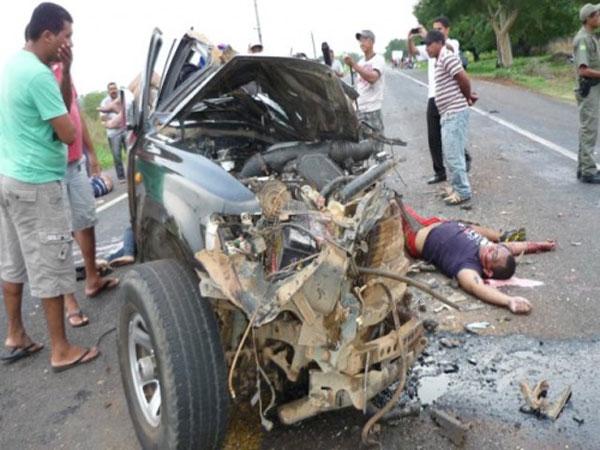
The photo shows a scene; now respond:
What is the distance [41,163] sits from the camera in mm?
3490

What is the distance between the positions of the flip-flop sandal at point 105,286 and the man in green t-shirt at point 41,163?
1139 millimetres

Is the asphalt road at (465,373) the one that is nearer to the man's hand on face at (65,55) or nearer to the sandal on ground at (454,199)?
the sandal on ground at (454,199)

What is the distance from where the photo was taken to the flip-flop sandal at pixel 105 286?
4.82 meters

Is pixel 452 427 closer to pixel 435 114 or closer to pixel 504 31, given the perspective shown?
pixel 435 114

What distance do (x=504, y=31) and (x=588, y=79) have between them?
30088 millimetres

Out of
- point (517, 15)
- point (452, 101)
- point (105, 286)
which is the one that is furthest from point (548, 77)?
point (105, 286)

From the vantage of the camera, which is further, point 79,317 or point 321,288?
point 79,317

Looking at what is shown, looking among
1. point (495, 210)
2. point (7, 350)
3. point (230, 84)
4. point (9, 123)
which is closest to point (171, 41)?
point (230, 84)

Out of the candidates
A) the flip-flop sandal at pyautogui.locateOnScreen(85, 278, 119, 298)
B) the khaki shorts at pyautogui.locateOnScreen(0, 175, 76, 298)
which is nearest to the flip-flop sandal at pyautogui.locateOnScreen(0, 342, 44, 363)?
the khaki shorts at pyautogui.locateOnScreen(0, 175, 76, 298)

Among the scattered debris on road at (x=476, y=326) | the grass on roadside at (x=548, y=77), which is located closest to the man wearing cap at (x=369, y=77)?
the scattered debris on road at (x=476, y=326)

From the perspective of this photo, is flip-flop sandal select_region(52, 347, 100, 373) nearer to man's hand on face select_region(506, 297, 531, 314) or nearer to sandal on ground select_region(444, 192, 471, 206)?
man's hand on face select_region(506, 297, 531, 314)

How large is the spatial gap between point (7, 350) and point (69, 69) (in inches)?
78.7

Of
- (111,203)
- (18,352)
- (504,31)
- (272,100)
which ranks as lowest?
(18,352)

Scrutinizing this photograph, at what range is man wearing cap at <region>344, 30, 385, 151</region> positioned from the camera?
7.02 meters
